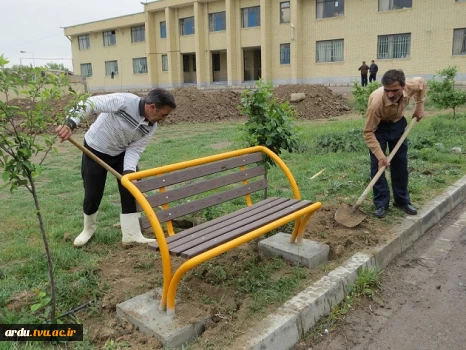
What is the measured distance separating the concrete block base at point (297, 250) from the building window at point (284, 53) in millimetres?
27811

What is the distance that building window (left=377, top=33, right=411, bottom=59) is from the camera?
2517 cm

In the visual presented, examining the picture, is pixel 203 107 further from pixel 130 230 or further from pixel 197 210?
pixel 197 210

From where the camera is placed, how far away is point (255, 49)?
33.7 m

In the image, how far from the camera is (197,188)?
131 inches

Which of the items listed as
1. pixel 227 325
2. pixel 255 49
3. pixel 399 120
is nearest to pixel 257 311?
pixel 227 325

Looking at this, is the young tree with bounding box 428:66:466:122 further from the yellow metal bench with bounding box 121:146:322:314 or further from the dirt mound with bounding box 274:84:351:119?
the yellow metal bench with bounding box 121:146:322:314

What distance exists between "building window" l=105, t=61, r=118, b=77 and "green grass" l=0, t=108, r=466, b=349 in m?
32.8

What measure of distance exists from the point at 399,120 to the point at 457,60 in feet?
73.9

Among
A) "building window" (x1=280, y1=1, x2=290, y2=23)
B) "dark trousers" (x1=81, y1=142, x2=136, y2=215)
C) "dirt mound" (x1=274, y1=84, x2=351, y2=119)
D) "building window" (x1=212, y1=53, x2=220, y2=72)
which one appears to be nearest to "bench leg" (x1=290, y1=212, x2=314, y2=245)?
"dark trousers" (x1=81, y1=142, x2=136, y2=215)

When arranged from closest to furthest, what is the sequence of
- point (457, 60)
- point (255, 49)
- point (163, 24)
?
point (457, 60), point (255, 49), point (163, 24)

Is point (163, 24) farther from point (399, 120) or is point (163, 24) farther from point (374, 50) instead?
point (399, 120)

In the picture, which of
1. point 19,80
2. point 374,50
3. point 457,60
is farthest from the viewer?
point 374,50

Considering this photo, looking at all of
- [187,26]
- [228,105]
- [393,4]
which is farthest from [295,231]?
[187,26]

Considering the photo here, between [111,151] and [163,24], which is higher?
[163,24]
